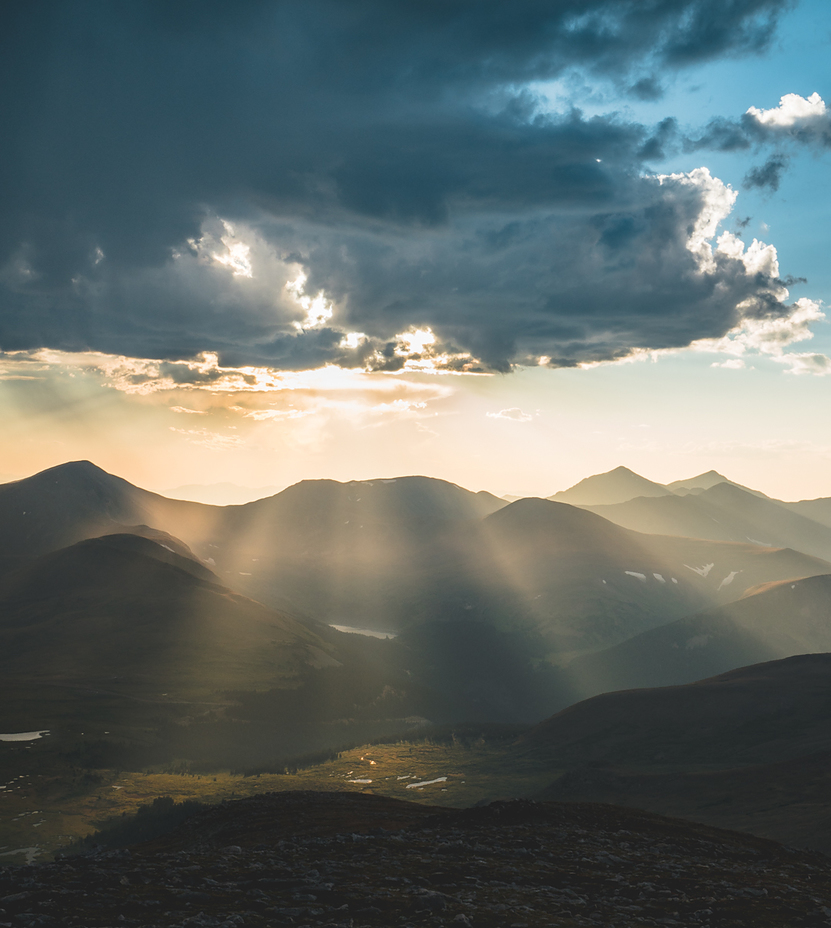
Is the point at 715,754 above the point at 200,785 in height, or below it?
above

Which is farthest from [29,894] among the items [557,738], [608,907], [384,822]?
[557,738]

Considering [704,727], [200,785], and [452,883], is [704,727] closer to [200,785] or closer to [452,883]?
[200,785]

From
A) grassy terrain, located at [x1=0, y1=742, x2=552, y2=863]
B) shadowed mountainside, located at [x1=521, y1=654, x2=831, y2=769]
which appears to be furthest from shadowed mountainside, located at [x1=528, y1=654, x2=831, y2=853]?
grassy terrain, located at [x1=0, y1=742, x2=552, y2=863]

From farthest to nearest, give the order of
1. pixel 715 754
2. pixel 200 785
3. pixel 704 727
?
1. pixel 704 727
2. pixel 715 754
3. pixel 200 785

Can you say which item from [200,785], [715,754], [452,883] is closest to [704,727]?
[715,754]

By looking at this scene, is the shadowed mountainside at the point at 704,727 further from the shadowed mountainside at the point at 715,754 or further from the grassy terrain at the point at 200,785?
the grassy terrain at the point at 200,785

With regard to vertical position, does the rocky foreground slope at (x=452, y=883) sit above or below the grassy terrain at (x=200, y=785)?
above

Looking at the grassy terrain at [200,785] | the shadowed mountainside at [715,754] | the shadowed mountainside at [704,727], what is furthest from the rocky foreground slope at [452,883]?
the shadowed mountainside at [704,727]

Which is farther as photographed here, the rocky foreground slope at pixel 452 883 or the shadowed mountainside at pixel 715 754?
the shadowed mountainside at pixel 715 754

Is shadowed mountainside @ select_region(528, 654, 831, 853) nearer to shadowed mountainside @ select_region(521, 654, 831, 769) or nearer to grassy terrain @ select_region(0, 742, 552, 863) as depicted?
shadowed mountainside @ select_region(521, 654, 831, 769)
